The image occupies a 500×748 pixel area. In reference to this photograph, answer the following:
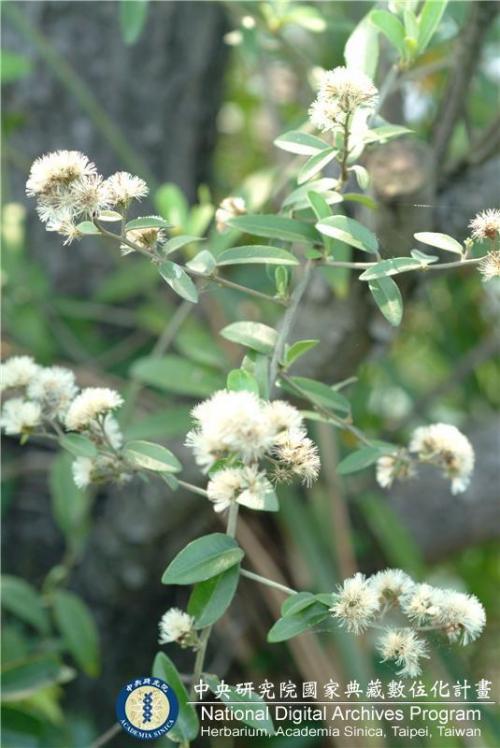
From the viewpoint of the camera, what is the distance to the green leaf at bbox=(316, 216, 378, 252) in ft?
1.60

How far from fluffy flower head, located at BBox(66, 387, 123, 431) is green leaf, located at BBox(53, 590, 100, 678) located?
0.41 metres

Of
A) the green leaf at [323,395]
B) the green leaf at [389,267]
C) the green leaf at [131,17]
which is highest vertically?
the green leaf at [131,17]

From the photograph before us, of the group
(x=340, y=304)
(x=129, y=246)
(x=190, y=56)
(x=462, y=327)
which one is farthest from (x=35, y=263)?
(x=129, y=246)

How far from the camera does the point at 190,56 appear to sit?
1.17 m

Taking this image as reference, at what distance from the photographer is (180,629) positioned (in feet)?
1.58

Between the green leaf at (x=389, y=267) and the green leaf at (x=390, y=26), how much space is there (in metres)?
0.16

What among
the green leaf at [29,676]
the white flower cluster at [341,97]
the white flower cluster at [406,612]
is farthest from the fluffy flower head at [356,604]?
the green leaf at [29,676]

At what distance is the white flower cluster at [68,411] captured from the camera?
0.50m

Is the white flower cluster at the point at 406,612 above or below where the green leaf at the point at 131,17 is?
below

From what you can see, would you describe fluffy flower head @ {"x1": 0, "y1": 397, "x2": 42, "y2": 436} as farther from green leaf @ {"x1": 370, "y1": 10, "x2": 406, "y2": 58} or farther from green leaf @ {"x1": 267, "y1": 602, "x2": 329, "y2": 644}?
green leaf @ {"x1": 370, "y1": 10, "x2": 406, "y2": 58}

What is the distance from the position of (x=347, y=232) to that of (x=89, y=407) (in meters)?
0.15

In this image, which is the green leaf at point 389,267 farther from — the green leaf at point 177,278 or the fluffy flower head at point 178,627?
the fluffy flower head at point 178,627

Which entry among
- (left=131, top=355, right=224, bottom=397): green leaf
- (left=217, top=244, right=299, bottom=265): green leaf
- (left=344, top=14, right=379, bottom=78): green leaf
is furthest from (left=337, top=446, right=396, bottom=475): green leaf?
(left=131, top=355, right=224, bottom=397): green leaf

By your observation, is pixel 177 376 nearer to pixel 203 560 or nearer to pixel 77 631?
pixel 77 631
